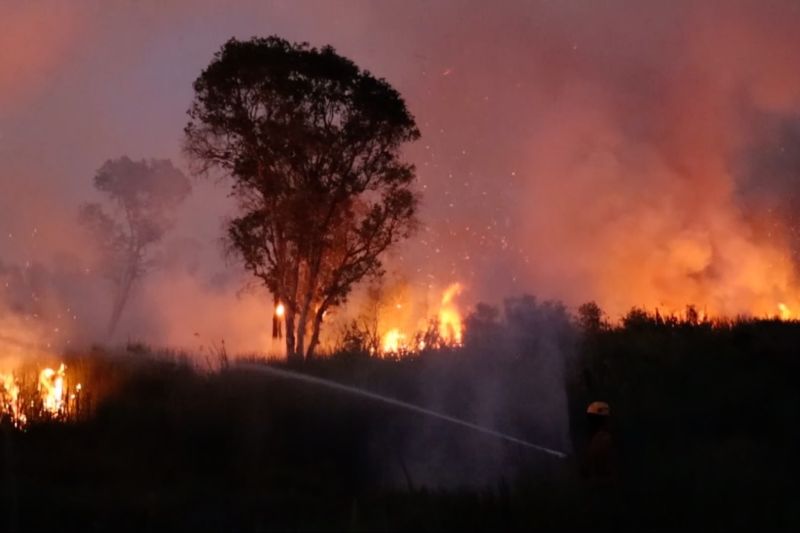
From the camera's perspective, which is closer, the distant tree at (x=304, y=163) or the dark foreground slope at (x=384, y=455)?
the dark foreground slope at (x=384, y=455)

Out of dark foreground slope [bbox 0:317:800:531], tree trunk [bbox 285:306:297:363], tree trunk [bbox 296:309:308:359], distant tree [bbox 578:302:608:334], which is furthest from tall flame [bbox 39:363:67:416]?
distant tree [bbox 578:302:608:334]

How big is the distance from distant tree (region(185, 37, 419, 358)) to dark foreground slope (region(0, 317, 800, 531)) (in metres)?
7.76

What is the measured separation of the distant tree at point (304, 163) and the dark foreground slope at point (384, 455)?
25.5 ft

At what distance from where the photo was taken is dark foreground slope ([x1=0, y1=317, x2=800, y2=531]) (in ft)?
29.7

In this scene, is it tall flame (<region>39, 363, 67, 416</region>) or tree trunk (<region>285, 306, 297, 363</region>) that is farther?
tree trunk (<region>285, 306, 297, 363</region>)

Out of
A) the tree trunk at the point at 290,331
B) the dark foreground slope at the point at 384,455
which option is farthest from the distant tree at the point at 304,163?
the dark foreground slope at the point at 384,455

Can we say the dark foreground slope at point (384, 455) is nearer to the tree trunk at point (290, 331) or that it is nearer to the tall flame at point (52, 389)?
the tall flame at point (52, 389)

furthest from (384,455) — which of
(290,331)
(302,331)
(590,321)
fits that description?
(290,331)

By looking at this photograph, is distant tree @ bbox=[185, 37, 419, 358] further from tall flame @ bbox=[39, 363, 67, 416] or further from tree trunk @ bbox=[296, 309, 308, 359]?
tall flame @ bbox=[39, 363, 67, 416]

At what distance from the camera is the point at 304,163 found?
77.9 feet

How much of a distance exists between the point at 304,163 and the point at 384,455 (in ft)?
42.4

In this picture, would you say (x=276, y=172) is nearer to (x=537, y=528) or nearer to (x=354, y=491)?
(x=354, y=491)

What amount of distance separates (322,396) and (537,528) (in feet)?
17.9

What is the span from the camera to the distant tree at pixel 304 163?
23297mm
